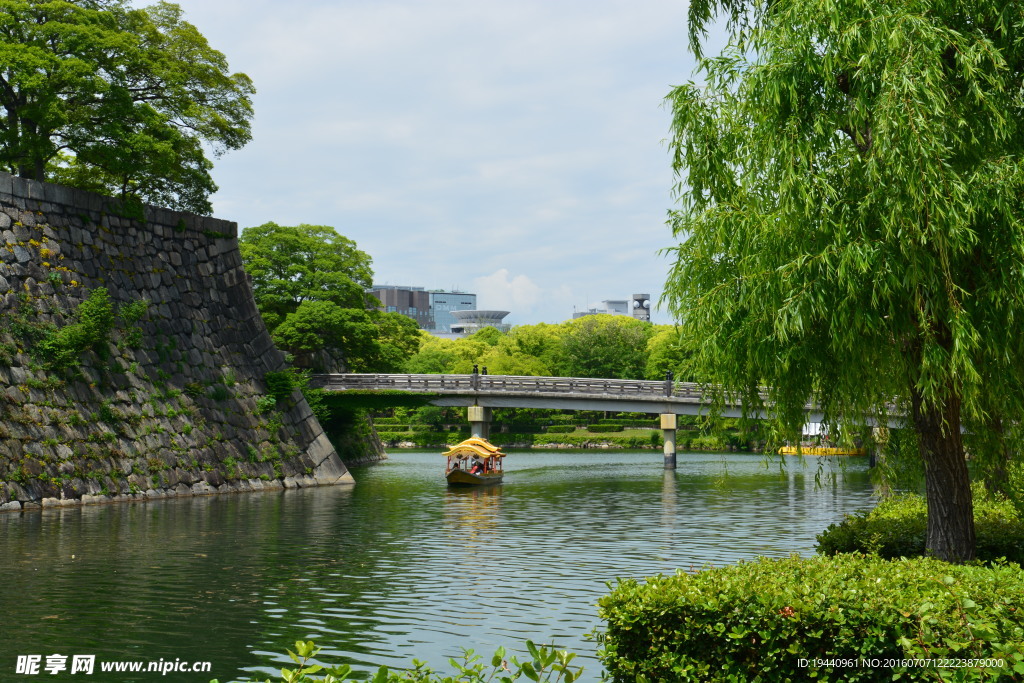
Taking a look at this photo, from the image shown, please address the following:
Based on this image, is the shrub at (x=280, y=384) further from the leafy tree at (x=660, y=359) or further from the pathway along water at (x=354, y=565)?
the leafy tree at (x=660, y=359)

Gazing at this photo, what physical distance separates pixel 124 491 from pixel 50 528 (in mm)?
7948

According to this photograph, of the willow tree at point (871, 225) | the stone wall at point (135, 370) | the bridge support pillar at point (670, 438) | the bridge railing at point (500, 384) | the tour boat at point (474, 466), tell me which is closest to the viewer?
the willow tree at point (871, 225)

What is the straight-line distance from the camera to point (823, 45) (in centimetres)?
1416

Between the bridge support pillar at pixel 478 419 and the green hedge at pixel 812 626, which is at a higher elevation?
the bridge support pillar at pixel 478 419

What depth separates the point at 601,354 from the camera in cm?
11294

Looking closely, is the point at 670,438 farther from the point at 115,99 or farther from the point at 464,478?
the point at 115,99

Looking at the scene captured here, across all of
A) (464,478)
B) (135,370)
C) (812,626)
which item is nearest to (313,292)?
(464,478)

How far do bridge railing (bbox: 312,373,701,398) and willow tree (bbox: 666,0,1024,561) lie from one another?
1958 inches

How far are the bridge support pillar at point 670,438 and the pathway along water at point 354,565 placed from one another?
20742mm

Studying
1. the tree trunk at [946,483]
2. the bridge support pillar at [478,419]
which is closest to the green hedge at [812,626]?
the tree trunk at [946,483]

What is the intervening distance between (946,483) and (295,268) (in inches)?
2233

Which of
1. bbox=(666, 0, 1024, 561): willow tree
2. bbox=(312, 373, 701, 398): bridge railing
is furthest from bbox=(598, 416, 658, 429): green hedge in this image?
bbox=(666, 0, 1024, 561): willow tree

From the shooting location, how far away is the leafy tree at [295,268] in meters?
65.8

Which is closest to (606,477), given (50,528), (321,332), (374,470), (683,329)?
(374,470)
